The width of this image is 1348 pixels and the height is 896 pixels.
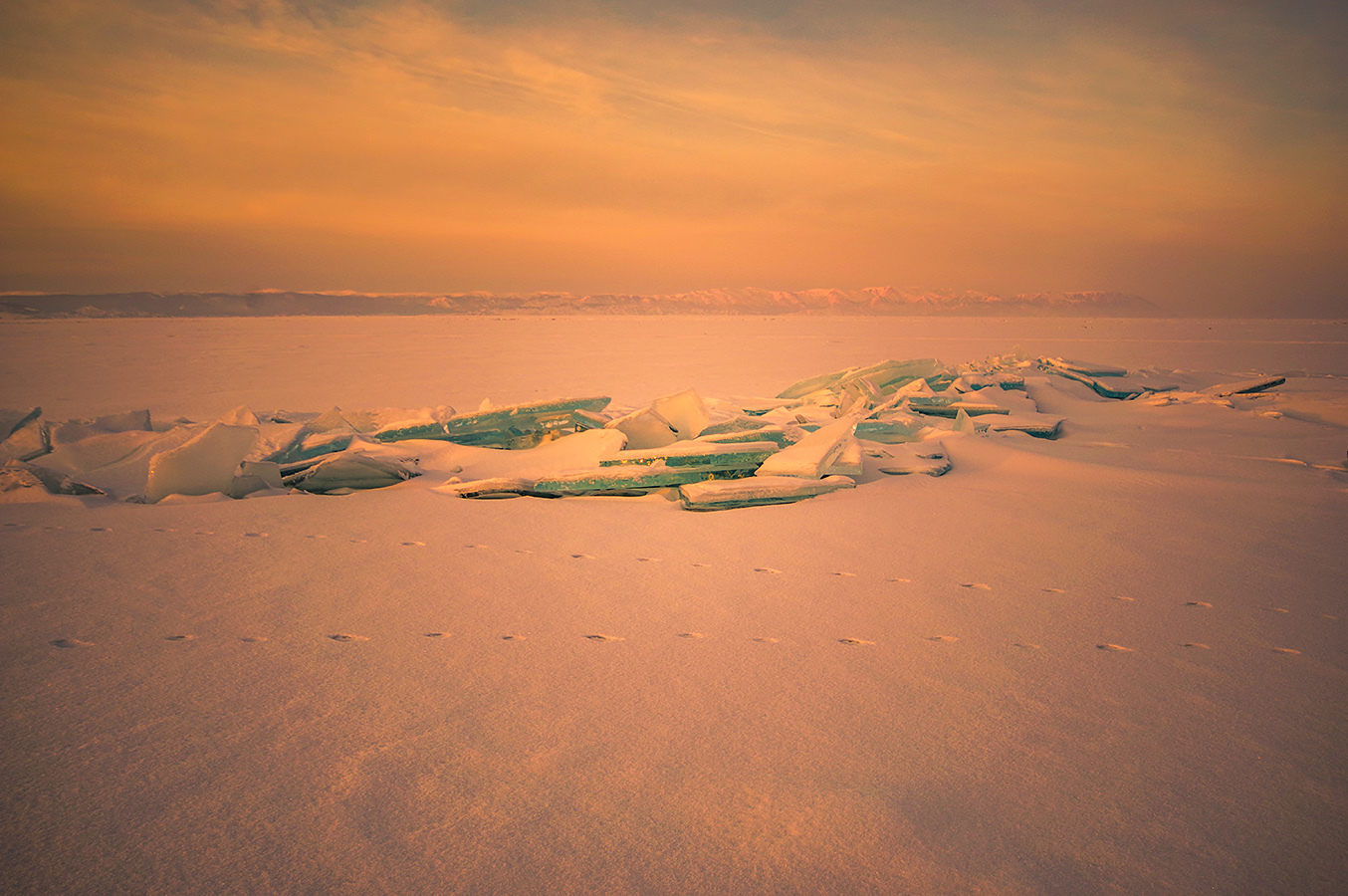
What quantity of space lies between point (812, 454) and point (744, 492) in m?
0.56

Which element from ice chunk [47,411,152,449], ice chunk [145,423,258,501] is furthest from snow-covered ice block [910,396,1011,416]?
ice chunk [47,411,152,449]

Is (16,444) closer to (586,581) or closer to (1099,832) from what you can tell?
(586,581)

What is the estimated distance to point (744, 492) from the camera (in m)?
3.10

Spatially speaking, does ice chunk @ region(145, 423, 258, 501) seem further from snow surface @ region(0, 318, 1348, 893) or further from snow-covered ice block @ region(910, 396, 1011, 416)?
snow-covered ice block @ region(910, 396, 1011, 416)

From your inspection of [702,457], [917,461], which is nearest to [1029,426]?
[917,461]

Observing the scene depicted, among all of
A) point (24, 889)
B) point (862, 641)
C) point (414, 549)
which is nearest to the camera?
point (24, 889)

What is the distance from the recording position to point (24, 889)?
980mm

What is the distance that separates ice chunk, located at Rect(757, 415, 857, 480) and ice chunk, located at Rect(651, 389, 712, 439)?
27.9 inches

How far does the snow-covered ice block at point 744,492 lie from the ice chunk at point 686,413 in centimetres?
97

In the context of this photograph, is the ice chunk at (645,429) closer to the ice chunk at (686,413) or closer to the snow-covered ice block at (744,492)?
the ice chunk at (686,413)

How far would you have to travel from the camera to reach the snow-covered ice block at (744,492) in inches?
121

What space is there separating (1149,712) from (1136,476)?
8.17 feet

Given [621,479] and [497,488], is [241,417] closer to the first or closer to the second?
[497,488]

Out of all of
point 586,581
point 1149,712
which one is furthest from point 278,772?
point 1149,712
